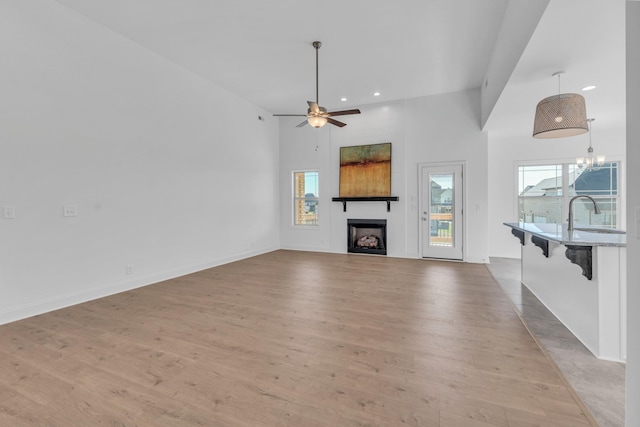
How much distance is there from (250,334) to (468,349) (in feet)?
6.13

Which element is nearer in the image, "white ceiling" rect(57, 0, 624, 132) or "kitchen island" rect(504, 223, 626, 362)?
"kitchen island" rect(504, 223, 626, 362)

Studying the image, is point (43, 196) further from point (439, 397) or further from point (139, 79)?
point (439, 397)

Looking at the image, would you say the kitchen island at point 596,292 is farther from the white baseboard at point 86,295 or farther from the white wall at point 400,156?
the white baseboard at point 86,295

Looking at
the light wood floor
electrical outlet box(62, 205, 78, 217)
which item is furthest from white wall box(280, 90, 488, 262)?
electrical outlet box(62, 205, 78, 217)

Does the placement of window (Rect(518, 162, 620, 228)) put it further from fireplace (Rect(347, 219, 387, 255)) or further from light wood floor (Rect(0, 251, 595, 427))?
light wood floor (Rect(0, 251, 595, 427))

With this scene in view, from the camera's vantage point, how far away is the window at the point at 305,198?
24.7 feet

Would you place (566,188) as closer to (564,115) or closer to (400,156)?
(400,156)

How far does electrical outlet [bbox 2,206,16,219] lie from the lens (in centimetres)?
301

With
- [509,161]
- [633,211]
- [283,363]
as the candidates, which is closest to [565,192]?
[509,161]

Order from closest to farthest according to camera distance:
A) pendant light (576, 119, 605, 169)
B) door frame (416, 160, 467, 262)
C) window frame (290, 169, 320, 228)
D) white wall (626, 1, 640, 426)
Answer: white wall (626, 1, 640, 426) → pendant light (576, 119, 605, 169) → door frame (416, 160, 467, 262) → window frame (290, 169, 320, 228)

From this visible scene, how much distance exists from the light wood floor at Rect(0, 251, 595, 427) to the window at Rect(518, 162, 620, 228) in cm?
364

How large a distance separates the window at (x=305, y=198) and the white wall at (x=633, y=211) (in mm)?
6404

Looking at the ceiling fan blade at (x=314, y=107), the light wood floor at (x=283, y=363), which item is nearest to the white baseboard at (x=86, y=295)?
the light wood floor at (x=283, y=363)

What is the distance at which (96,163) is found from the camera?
3779 millimetres
